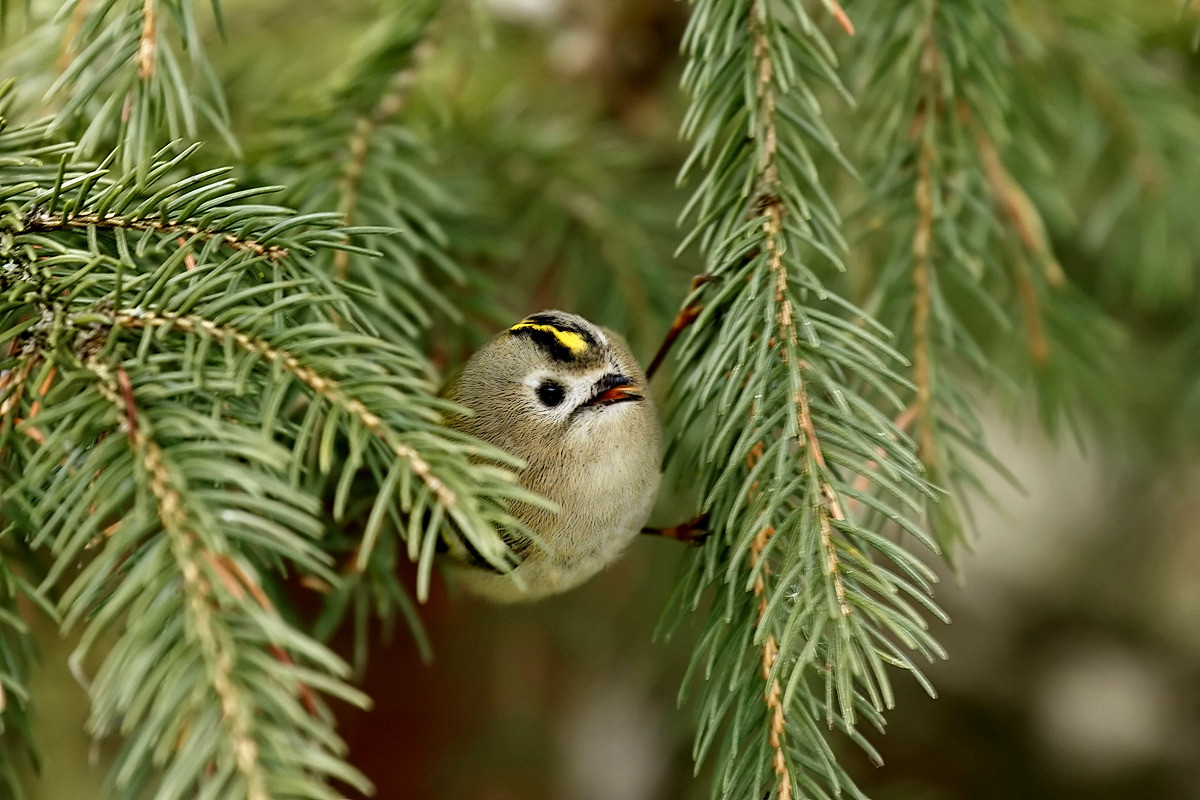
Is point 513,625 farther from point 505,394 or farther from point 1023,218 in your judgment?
point 1023,218

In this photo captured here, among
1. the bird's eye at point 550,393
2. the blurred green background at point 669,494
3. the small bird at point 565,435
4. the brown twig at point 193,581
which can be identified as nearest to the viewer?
the brown twig at point 193,581

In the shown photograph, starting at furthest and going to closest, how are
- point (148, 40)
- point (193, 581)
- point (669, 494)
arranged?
1. point (669, 494)
2. point (148, 40)
3. point (193, 581)

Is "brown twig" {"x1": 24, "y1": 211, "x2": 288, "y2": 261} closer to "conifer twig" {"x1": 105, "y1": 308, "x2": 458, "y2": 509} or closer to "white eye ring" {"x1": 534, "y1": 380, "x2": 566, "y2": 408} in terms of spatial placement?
"conifer twig" {"x1": 105, "y1": 308, "x2": 458, "y2": 509}

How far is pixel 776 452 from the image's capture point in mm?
723

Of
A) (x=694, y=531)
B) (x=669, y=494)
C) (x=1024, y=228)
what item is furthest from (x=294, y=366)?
(x=1024, y=228)

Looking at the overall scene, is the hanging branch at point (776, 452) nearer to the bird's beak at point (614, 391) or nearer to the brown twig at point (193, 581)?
the bird's beak at point (614, 391)

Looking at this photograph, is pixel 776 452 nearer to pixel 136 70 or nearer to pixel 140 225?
pixel 140 225

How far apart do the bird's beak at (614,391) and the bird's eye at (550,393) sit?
5 centimetres

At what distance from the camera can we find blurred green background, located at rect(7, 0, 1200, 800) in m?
1.27

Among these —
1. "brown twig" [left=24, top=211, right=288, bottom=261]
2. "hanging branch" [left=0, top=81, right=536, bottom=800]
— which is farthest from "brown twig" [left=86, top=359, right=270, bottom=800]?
"brown twig" [left=24, top=211, right=288, bottom=261]

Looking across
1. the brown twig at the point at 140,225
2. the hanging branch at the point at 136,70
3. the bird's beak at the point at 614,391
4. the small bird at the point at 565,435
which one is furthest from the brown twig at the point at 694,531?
the hanging branch at the point at 136,70

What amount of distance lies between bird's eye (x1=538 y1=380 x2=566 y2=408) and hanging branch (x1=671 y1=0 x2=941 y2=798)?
0.88 feet

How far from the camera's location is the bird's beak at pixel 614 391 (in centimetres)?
107

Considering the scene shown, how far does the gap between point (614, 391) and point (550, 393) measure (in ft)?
0.35
